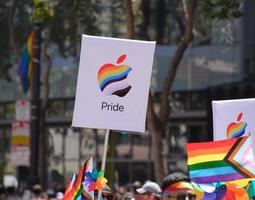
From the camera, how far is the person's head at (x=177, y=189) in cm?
819

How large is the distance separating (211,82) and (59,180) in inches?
312

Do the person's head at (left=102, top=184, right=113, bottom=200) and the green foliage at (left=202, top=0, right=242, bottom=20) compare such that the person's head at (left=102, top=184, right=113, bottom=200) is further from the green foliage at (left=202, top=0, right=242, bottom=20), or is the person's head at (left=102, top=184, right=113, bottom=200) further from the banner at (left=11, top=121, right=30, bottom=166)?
the banner at (left=11, top=121, right=30, bottom=166)

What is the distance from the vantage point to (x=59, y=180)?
106 feet

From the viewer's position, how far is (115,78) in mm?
8805

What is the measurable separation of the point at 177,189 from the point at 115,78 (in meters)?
1.24

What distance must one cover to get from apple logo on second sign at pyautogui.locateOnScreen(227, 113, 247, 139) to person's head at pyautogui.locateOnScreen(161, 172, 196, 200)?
895mm

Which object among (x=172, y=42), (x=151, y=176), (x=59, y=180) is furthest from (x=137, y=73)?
(x=59, y=180)

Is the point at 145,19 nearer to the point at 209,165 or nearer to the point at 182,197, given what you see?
the point at 182,197

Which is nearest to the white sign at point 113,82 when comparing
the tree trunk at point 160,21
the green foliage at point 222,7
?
the green foliage at point 222,7

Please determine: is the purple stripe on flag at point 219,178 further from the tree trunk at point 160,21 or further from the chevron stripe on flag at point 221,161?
the tree trunk at point 160,21

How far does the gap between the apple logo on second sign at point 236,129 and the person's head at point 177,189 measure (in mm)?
895

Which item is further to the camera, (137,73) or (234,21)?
(234,21)

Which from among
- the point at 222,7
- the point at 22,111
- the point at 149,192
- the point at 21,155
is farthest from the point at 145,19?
the point at 149,192

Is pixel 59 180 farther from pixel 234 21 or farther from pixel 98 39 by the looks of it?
pixel 98 39
